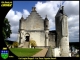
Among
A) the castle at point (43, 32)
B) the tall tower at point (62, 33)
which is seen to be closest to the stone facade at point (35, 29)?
the castle at point (43, 32)

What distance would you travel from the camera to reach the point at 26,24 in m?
52.8

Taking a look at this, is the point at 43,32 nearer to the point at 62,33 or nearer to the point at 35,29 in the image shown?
the point at 35,29

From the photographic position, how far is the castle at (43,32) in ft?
169

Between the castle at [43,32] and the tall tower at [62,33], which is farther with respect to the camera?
the castle at [43,32]

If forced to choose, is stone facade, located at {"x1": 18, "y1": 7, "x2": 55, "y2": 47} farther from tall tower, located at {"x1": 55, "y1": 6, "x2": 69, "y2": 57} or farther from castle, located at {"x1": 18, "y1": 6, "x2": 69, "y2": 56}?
tall tower, located at {"x1": 55, "y1": 6, "x2": 69, "y2": 57}

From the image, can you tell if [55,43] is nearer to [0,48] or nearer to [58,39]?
[58,39]

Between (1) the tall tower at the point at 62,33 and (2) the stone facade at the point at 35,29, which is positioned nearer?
(1) the tall tower at the point at 62,33

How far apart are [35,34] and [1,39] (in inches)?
1786

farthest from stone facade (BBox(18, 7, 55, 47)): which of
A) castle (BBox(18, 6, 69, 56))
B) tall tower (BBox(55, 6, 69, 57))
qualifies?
tall tower (BBox(55, 6, 69, 57))

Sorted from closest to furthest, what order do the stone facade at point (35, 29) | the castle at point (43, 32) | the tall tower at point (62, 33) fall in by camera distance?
the tall tower at point (62, 33) → the castle at point (43, 32) → the stone facade at point (35, 29)

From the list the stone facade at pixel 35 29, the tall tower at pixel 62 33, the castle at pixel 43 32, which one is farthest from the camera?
the stone facade at pixel 35 29

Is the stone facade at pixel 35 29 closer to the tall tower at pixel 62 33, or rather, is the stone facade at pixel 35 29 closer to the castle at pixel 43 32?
the castle at pixel 43 32

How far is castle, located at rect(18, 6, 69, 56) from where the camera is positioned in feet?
169

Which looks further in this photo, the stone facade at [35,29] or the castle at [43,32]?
the stone facade at [35,29]
